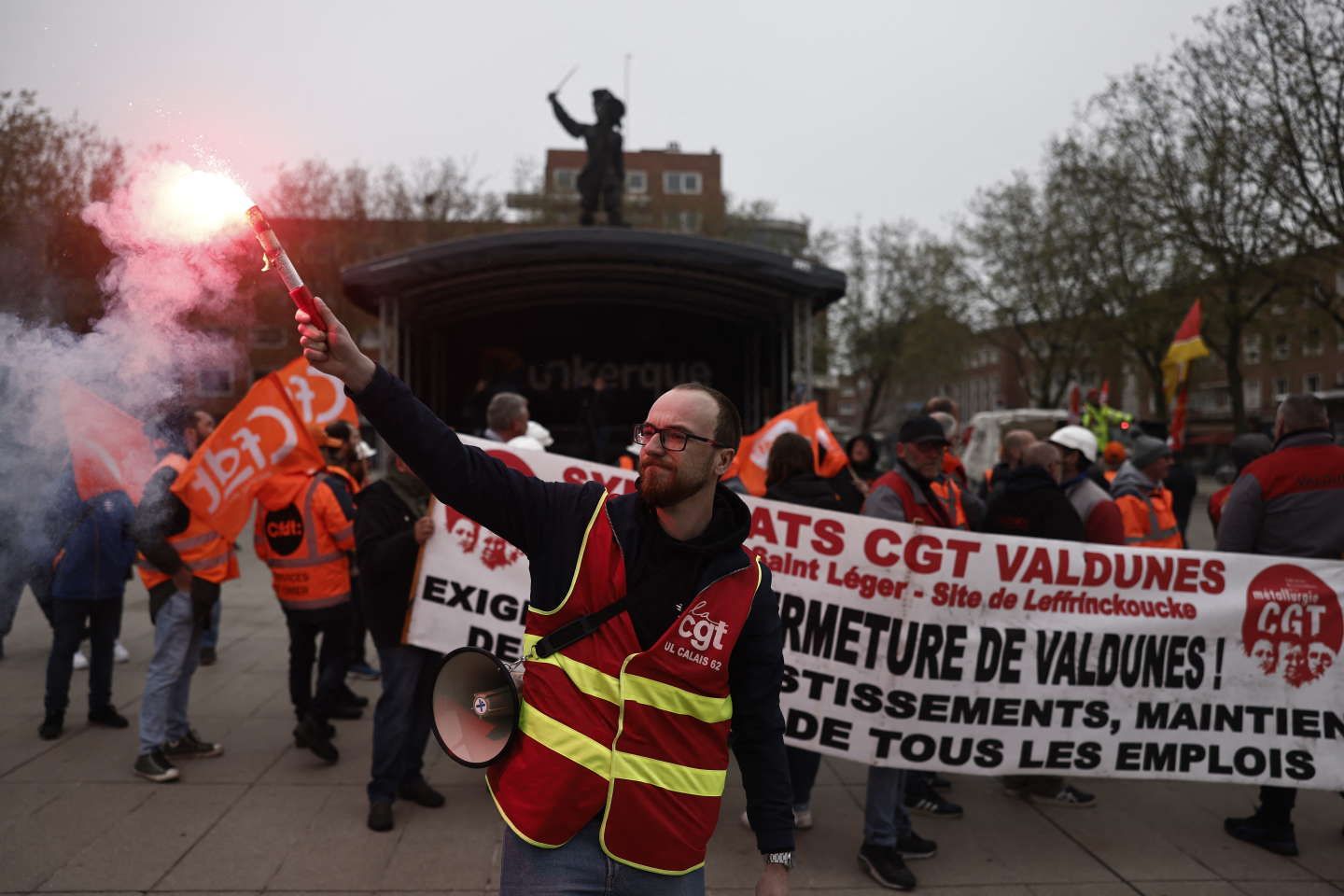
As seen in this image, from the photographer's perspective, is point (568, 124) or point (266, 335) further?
point (266, 335)

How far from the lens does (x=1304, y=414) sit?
4.82m

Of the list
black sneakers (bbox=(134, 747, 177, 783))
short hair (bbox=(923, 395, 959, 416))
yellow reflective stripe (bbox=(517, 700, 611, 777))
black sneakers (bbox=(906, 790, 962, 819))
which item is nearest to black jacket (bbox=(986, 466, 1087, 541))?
black sneakers (bbox=(906, 790, 962, 819))

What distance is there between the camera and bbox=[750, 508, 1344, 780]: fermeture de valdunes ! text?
14.8 ft

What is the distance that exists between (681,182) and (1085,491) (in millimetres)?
64526

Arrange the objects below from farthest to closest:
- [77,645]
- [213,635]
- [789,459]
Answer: [213,635] < [77,645] < [789,459]

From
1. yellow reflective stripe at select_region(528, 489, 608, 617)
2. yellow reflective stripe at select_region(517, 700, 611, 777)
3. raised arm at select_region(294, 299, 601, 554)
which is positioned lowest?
yellow reflective stripe at select_region(517, 700, 611, 777)

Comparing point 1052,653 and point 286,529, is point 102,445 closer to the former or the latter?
point 286,529

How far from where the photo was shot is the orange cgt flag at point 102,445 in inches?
129

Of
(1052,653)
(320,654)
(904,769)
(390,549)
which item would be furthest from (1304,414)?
(320,654)

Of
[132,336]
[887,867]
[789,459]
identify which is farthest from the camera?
[789,459]

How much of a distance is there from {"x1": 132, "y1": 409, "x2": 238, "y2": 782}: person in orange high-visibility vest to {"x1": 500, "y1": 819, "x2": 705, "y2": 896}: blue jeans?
369 centimetres

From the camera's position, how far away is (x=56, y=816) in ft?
14.8

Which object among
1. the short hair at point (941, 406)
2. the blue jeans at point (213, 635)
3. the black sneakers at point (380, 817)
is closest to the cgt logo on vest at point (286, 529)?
the black sneakers at point (380, 817)

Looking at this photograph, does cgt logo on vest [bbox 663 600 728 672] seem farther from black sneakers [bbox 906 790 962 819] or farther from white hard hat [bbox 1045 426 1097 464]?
white hard hat [bbox 1045 426 1097 464]
